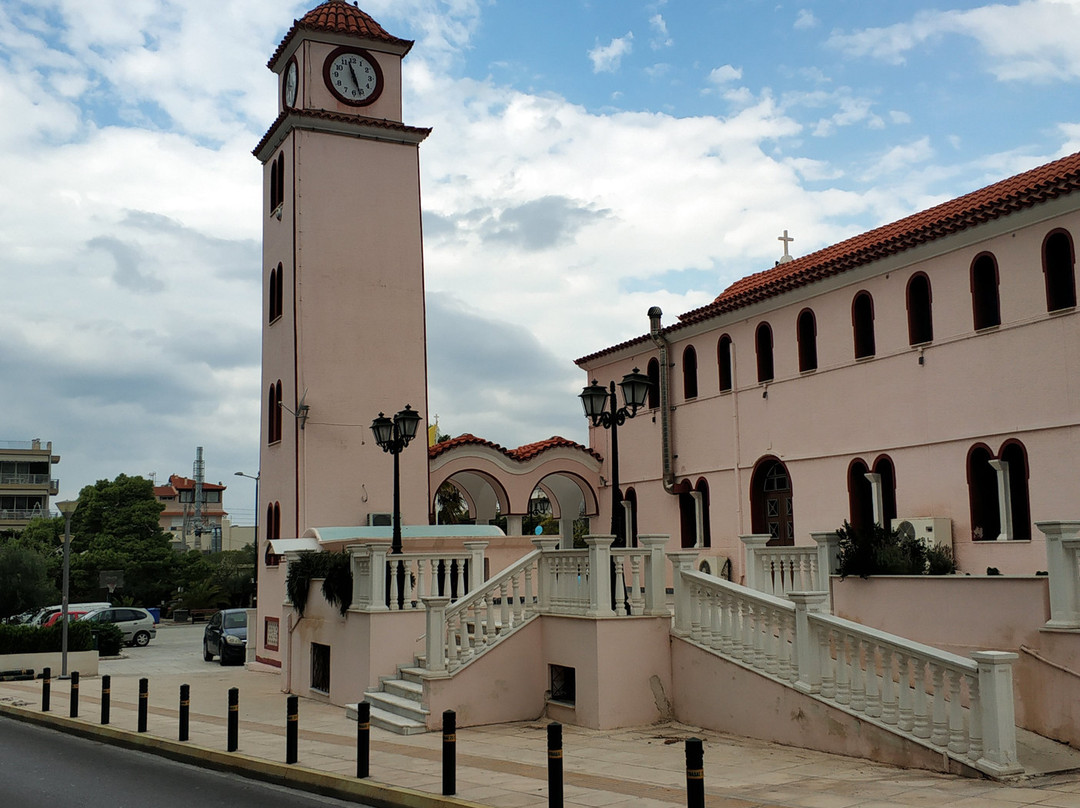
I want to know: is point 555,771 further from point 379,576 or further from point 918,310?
point 918,310

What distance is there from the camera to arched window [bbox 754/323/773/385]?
2291 cm

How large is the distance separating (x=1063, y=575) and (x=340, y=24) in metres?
22.1

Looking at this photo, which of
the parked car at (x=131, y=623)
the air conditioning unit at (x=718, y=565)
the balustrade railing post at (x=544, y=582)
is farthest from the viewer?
the parked car at (x=131, y=623)

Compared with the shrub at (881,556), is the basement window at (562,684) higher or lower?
lower

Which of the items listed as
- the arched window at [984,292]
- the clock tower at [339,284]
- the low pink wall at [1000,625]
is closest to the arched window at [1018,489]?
the arched window at [984,292]

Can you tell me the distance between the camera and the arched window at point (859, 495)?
20.1 m

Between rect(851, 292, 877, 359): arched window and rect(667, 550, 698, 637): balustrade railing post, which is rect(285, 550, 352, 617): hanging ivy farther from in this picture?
rect(851, 292, 877, 359): arched window

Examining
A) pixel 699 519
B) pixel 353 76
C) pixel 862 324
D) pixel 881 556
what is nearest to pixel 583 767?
pixel 881 556

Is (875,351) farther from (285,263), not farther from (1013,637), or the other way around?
(285,263)

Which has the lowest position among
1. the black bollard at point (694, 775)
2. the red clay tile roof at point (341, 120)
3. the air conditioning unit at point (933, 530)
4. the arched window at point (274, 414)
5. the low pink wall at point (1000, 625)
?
the black bollard at point (694, 775)

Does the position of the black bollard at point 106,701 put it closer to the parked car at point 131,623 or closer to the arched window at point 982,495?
the arched window at point 982,495

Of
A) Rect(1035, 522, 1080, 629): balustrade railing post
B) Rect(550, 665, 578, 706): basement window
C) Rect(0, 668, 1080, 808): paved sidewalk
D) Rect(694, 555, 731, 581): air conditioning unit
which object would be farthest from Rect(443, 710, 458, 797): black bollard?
Rect(694, 555, 731, 581): air conditioning unit

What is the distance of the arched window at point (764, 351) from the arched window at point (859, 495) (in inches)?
128

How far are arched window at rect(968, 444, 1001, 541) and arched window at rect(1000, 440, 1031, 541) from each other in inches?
12.4
